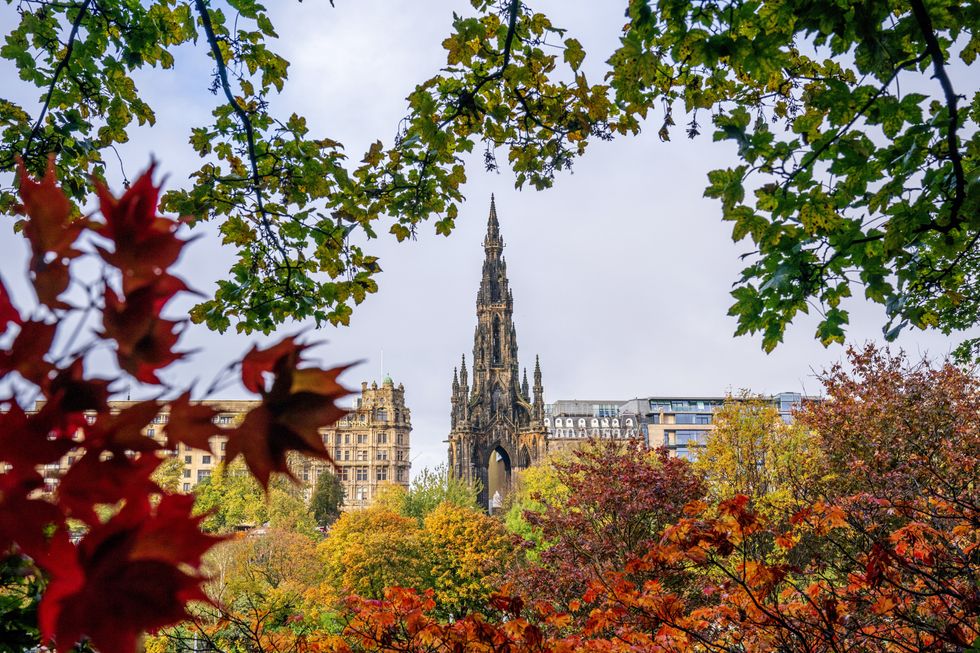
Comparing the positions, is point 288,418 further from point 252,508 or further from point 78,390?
point 252,508

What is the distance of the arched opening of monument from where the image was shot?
53.7m

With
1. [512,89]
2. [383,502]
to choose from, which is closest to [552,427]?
[383,502]

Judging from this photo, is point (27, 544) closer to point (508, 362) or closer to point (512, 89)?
point (512, 89)

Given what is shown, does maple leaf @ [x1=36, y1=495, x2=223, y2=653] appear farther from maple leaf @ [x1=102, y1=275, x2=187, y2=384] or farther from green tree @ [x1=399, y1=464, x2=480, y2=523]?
green tree @ [x1=399, y1=464, x2=480, y2=523]

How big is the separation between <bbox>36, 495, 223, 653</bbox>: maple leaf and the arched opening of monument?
52.4 metres

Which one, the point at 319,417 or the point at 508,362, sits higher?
the point at 508,362

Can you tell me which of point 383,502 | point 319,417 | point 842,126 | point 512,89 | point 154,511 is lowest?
point 383,502

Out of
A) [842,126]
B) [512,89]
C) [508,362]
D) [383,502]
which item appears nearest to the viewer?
[842,126]

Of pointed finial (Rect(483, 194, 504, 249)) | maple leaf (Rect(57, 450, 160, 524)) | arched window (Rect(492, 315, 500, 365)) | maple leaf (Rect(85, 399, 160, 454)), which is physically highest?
Result: pointed finial (Rect(483, 194, 504, 249))

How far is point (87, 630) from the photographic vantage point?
640 mm

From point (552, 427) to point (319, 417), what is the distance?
88.1m

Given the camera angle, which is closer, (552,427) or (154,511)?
(154,511)

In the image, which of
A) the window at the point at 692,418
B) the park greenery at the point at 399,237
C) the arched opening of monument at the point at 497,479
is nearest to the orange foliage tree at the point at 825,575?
the park greenery at the point at 399,237

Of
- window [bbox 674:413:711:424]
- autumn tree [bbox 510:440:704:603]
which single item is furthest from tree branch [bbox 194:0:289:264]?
window [bbox 674:413:711:424]
